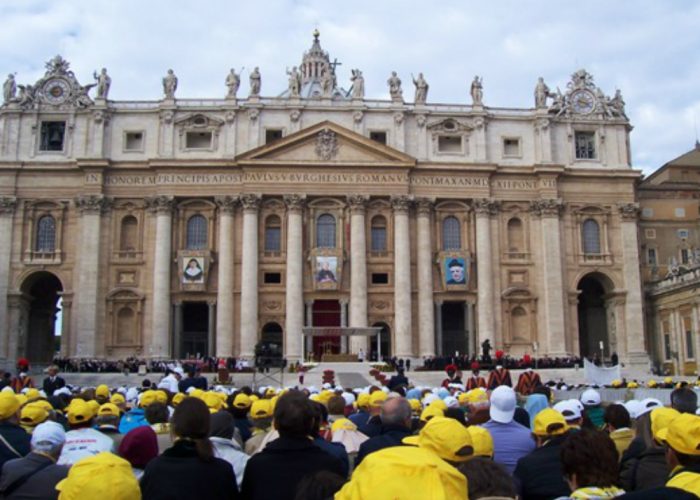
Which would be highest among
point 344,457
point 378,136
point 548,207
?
point 378,136

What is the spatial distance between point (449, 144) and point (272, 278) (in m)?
17.4

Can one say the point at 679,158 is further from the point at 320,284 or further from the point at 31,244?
the point at 31,244

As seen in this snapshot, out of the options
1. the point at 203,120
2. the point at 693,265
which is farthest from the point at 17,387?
the point at 693,265

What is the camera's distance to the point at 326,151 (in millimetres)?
58562

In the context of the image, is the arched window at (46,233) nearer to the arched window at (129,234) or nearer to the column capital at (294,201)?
the arched window at (129,234)

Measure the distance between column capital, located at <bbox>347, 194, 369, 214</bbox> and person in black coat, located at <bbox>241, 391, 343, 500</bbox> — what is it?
2049 inches

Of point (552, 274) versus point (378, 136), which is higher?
point (378, 136)

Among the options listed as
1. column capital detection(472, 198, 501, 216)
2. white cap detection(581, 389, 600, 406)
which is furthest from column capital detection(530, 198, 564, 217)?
white cap detection(581, 389, 600, 406)

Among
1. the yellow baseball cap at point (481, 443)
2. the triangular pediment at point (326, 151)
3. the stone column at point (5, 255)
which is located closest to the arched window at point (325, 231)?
the triangular pediment at point (326, 151)

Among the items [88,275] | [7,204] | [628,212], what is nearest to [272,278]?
[88,275]

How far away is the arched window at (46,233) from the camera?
190 ft

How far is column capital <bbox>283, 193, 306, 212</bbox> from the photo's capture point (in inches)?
2271

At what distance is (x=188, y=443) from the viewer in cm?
628

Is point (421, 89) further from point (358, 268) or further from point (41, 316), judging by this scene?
point (41, 316)
